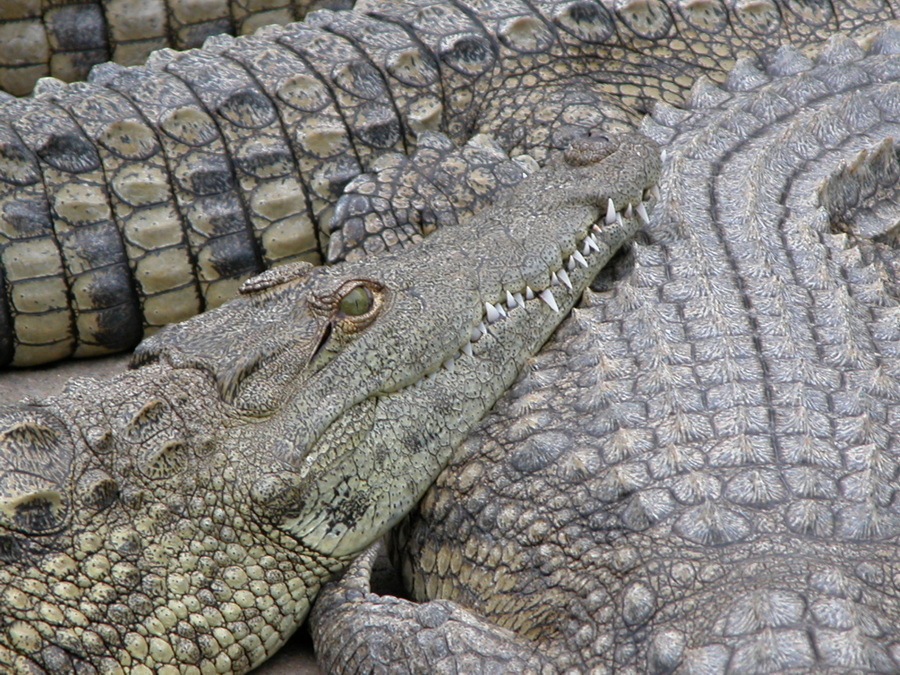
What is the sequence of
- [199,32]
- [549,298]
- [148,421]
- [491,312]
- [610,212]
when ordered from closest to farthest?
[148,421] → [491,312] → [549,298] → [610,212] → [199,32]

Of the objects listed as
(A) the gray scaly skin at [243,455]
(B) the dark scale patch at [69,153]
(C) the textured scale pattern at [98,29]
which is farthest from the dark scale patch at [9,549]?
(C) the textured scale pattern at [98,29]

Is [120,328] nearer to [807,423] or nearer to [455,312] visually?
[455,312]

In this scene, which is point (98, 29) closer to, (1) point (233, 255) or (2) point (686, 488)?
(1) point (233, 255)

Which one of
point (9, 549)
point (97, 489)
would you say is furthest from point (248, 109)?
point (9, 549)

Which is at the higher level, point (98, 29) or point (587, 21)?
point (587, 21)

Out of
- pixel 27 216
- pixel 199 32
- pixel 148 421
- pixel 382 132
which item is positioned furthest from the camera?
pixel 199 32

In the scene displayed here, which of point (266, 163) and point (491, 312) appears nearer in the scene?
point (491, 312)
